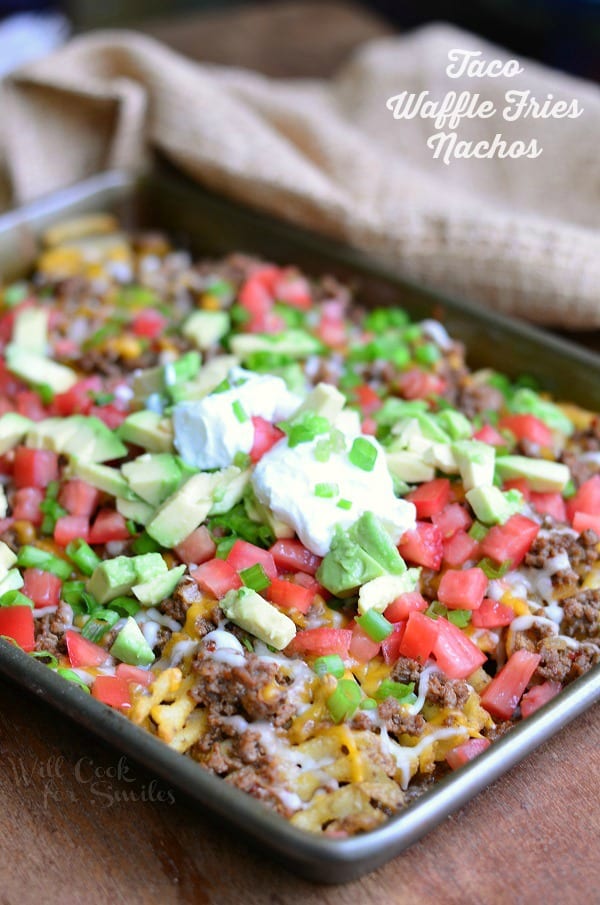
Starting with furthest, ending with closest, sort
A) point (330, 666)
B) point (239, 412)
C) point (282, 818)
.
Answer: point (239, 412), point (330, 666), point (282, 818)

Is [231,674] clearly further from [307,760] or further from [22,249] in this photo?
[22,249]

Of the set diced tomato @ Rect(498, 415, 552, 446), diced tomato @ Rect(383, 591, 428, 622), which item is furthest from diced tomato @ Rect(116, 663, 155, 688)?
diced tomato @ Rect(498, 415, 552, 446)

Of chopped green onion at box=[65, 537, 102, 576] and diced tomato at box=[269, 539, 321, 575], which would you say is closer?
diced tomato at box=[269, 539, 321, 575]

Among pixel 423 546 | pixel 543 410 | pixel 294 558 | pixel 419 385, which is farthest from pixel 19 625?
A: pixel 543 410

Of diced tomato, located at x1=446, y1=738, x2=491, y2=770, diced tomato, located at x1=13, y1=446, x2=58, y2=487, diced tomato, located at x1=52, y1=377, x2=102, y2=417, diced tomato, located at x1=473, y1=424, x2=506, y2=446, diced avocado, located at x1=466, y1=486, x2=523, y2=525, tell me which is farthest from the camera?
diced tomato, located at x1=52, y1=377, x2=102, y2=417

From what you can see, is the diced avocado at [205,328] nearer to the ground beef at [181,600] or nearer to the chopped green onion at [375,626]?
the ground beef at [181,600]

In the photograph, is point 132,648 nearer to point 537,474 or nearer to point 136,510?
point 136,510

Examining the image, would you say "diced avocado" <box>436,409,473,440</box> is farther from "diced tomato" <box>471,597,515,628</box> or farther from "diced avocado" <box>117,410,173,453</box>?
"diced avocado" <box>117,410,173,453</box>
